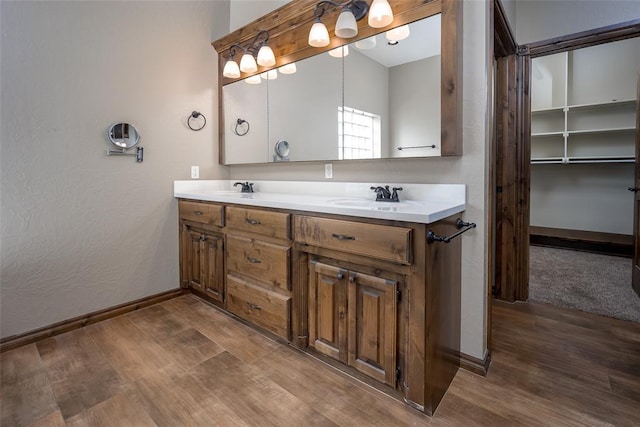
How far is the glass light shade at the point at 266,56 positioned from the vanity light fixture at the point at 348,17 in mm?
449

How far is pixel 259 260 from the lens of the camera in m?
1.96

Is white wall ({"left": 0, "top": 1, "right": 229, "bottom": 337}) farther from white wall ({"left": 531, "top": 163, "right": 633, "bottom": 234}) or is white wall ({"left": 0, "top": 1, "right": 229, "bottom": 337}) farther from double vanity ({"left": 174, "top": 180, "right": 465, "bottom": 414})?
white wall ({"left": 531, "top": 163, "right": 633, "bottom": 234})

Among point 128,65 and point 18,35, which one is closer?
point 18,35

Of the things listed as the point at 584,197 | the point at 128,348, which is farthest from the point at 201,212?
the point at 584,197

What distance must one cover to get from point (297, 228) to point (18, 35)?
195 centimetres

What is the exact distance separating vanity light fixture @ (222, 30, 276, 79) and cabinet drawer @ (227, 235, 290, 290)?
53.0 inches

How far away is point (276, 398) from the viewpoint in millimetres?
1471

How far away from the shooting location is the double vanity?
4.37 ft

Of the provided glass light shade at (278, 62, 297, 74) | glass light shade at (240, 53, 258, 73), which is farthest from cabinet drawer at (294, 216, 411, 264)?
glass light shade at (240, 53, 258, 73)

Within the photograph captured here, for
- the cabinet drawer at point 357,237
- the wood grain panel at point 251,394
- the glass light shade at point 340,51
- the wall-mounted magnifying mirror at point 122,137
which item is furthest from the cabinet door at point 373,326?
the wall-mounted magnifying mirror at point 122,137

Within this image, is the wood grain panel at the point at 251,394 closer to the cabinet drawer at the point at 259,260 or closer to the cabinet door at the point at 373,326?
the cabinet door at the point at 373,326

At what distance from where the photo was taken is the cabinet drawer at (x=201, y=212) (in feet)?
7.38

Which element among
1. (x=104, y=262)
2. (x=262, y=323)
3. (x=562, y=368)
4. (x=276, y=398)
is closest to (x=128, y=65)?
(x=104, y=262)

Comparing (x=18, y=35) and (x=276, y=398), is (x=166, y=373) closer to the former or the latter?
(x=276, y=398)
